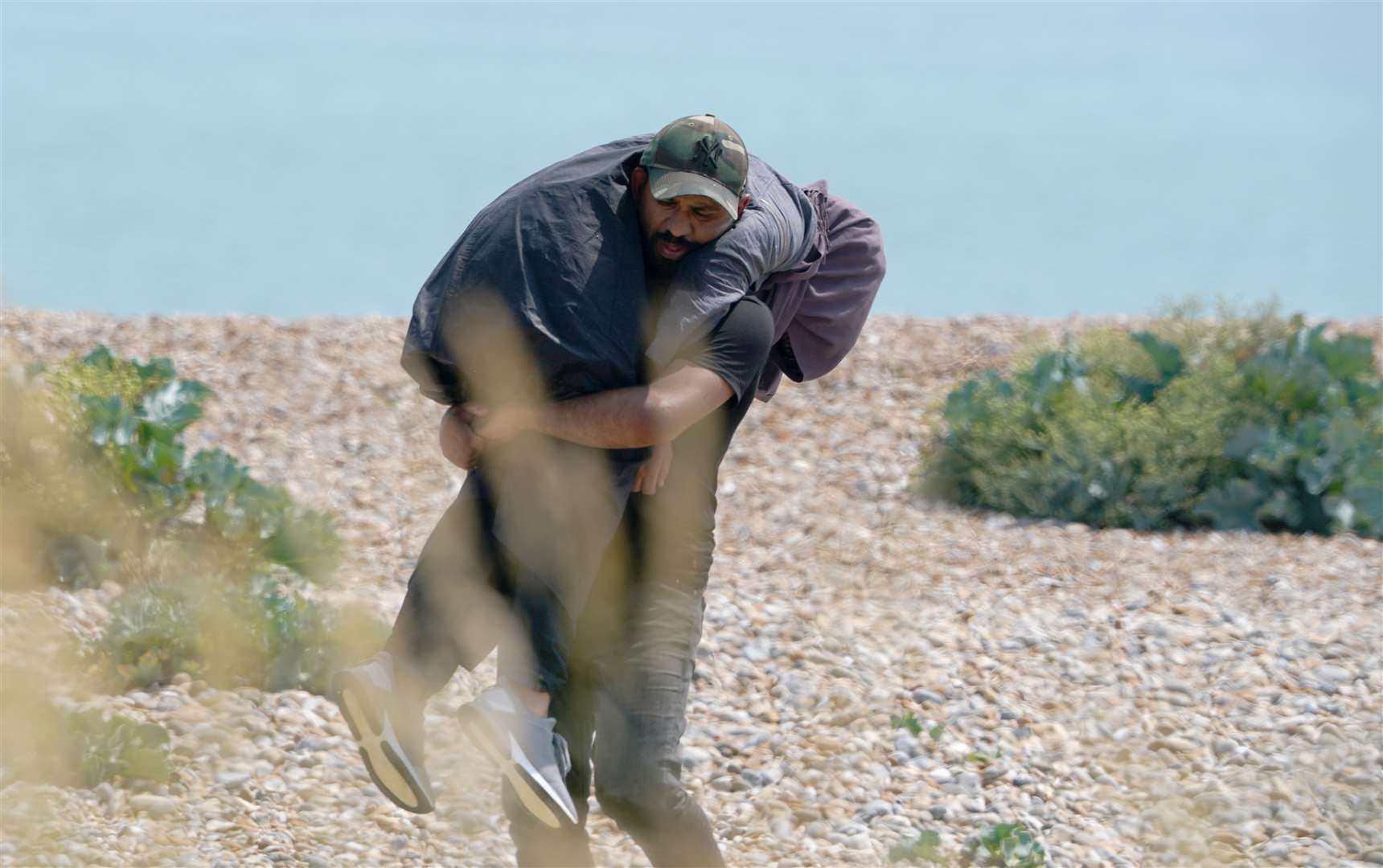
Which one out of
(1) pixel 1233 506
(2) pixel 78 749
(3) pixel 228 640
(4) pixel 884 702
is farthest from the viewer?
(1) pixel 1233 506

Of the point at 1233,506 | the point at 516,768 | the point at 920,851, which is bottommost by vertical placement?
the point at 920,851

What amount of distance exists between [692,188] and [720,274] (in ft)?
0.58

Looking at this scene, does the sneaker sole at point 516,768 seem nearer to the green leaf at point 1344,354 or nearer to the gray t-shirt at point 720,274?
the gray t-shirt at point 720,274

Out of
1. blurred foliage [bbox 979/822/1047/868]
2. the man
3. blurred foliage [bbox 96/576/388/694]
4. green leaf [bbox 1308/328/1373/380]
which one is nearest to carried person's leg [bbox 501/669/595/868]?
the man

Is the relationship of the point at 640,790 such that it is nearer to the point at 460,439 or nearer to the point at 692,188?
the point at 460,439

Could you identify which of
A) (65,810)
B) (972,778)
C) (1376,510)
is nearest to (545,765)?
(65,810)

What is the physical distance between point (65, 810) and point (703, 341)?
2431 mm

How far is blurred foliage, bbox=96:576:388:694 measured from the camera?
16.0 feet

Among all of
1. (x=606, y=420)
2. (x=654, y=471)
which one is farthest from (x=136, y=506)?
(x=606, y=420)

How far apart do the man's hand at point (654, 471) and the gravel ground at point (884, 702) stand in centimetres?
175

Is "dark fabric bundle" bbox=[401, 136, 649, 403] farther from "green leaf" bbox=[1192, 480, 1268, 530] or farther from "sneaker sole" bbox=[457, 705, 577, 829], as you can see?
"green leaf" bbox=[1192, 480, 1268, 530]

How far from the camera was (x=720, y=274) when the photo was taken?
2830 millimetres

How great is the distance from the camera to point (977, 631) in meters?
5.96

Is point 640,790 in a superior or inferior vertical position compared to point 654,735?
inferior
